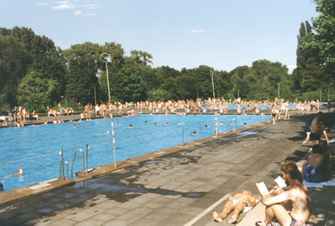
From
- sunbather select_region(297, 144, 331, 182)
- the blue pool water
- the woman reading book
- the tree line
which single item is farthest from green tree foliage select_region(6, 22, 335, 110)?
the woman reading book

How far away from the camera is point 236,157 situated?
1500 cm

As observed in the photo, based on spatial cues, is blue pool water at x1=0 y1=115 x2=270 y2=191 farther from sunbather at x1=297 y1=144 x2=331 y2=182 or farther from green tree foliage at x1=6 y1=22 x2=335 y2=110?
green tree foliage at x1=6 y1=22 x2=335 y2=110

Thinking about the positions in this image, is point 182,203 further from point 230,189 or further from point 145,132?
point 145,132

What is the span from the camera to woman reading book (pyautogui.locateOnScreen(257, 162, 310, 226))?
5.51 metres

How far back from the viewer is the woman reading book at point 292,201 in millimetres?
5508

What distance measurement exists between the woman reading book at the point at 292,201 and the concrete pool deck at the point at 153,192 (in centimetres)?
201

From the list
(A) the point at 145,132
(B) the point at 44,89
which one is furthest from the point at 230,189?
(B) the point at 44,89

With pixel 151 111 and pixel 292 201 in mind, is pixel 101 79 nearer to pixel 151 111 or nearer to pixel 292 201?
pixel 151 111

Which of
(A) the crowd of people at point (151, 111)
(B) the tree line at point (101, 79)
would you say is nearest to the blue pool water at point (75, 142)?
(A) the crowd of people at point (151, 111)

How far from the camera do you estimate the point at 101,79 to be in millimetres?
76062

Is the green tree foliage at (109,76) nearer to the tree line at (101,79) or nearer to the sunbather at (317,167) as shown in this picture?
the tree line at (101,79)

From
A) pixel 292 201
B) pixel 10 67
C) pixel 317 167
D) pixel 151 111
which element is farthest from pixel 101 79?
pixel 292 201

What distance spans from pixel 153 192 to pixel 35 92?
169 ft

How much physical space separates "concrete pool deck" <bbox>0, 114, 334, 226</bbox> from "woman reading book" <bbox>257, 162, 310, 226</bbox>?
6.60 feet
